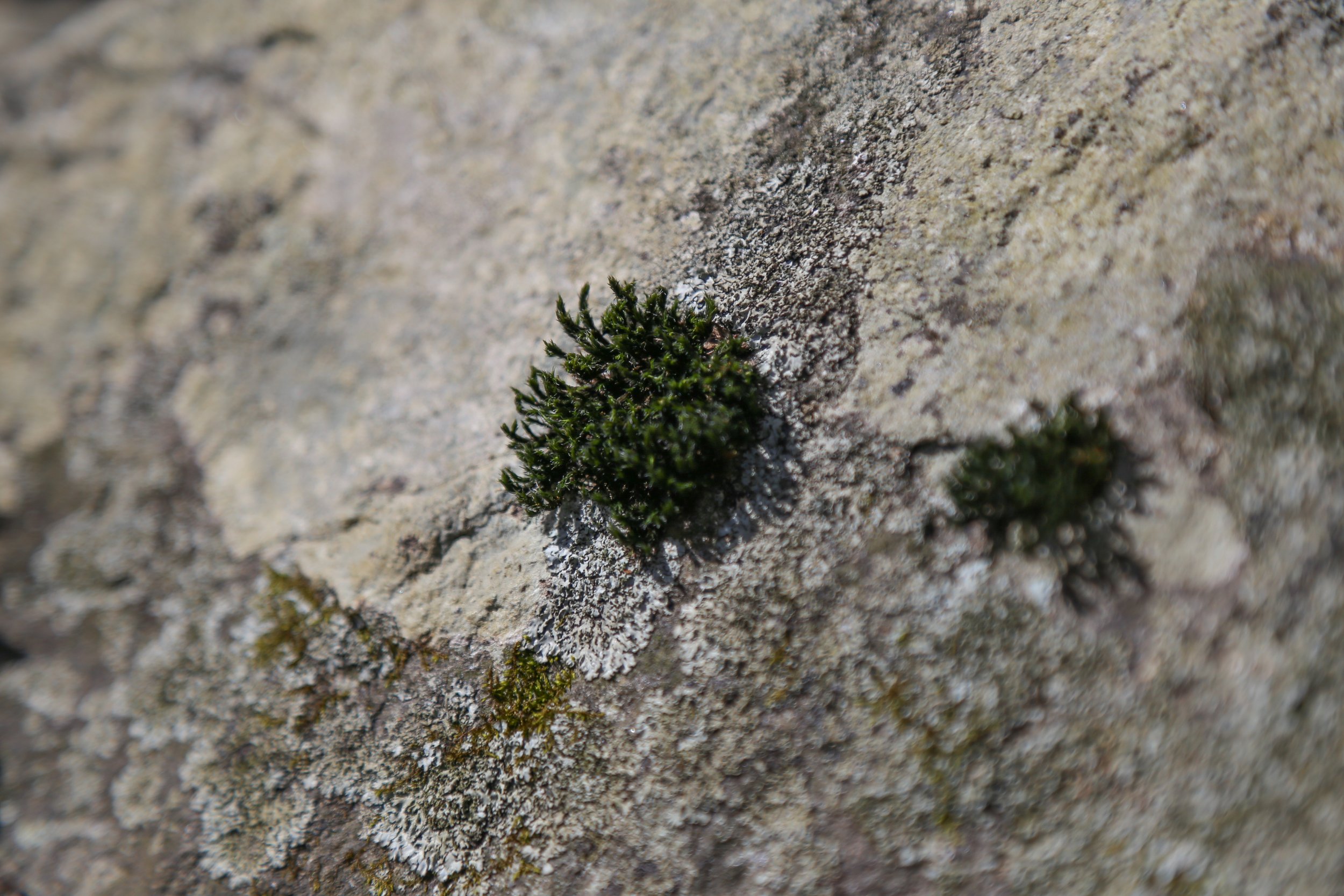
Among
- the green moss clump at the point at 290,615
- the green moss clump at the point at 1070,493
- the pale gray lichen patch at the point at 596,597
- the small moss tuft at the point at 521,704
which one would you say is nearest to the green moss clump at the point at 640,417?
the pale gray lichen patch at the point at 596,597

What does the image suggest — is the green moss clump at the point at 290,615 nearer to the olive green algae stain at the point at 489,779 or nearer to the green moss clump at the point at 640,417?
the olive green algae stain at the point at 489,779

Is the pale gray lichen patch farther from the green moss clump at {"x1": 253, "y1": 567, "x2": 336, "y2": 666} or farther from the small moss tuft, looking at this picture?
the green moss clump at {"x1": 253, "y1": 567, "x2": 336, "y2": 666}

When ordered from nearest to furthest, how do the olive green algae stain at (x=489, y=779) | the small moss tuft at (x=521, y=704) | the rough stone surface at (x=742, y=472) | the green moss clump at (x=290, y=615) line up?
the rough stone surface at (x=742, y=472) → the olive green algae stain at (x=489, y=779) → the small moss tuft at (x=521, y=704) → the green moss clump at (x=290, y=615)

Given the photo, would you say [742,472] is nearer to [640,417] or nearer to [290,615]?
[640,417]

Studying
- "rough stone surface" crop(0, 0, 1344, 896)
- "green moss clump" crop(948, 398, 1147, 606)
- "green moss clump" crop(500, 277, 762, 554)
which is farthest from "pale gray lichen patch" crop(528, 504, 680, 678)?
"green moss clump" crop(948, 398, 1147, 606)

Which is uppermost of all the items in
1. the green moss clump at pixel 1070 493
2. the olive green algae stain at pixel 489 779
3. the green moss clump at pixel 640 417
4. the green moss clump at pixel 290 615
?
the green moss clump at pixel 290 615
